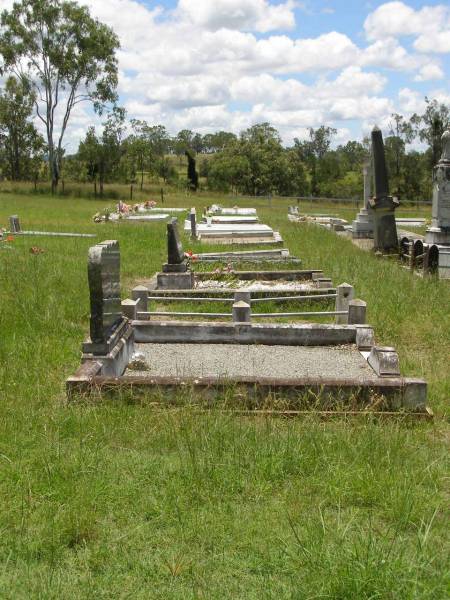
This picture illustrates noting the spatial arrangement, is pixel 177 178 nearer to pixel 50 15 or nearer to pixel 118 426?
pixel 50 15

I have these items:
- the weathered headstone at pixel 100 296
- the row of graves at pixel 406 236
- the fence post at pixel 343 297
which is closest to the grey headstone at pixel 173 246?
the fence post at pixel 343 297

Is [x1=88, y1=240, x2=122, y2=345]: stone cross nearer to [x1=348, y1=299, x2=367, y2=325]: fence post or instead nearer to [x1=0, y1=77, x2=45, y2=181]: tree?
[x1=348, y1=299, x2=367, y2=325]: fence post

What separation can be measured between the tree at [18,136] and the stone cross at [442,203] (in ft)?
122

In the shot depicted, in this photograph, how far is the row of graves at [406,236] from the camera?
13.3 metres

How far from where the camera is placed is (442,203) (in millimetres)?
14062

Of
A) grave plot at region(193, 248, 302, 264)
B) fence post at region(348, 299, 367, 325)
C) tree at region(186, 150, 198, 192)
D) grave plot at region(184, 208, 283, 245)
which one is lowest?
fence post at region(348, 299, 367, 325)

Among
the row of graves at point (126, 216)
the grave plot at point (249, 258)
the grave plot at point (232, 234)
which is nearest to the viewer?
the grave plot at point (249, 258)

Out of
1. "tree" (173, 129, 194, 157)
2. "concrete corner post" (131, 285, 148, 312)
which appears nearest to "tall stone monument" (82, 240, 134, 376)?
"concrete corner post" (131, 285, 148, 312)

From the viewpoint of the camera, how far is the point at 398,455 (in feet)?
14.0

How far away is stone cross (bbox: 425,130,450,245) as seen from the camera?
544 inches

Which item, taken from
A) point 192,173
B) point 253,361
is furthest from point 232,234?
point 192,173

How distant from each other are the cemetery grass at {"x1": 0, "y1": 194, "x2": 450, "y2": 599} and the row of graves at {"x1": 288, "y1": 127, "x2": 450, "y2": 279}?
300 inches

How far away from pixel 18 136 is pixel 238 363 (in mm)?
48357

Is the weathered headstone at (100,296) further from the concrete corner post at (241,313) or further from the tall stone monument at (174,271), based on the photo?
the tall stone monument at (174,271)
